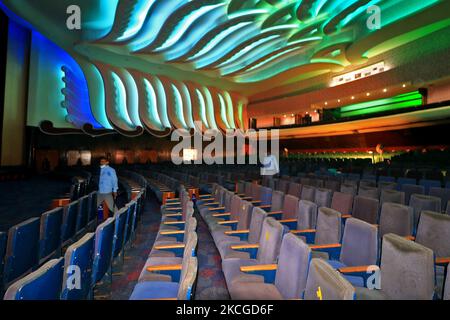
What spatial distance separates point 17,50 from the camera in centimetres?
1421

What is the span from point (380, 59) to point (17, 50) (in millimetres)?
20279

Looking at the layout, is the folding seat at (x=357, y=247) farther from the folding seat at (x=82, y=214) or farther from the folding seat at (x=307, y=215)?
the folding seat at (x=82, y=214)

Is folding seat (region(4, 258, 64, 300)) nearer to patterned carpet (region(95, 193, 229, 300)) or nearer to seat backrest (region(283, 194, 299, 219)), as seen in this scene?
patterned carpet (region(95, 193, 229, 300))

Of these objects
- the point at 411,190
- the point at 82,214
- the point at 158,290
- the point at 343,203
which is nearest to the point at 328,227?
the point at 343,203

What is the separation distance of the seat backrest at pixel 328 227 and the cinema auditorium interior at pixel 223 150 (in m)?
0.02

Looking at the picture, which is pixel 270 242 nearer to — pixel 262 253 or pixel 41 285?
pixel 262 253

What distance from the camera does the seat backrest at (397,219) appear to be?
3.18 meters

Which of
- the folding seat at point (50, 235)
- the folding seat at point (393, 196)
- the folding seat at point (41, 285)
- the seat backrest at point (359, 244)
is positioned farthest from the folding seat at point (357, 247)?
the folding seat at point (50, 235)

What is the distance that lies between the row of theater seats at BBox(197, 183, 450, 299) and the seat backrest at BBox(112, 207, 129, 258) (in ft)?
3.94

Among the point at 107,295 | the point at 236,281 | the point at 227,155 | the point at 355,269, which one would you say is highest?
the point at 227,155

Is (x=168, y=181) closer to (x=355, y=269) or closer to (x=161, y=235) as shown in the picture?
(x=161, y=235)

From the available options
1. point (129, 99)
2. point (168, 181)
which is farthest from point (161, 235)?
point (129, 99)

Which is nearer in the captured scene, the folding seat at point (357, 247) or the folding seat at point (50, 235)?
the folding seat at point (357, 247)

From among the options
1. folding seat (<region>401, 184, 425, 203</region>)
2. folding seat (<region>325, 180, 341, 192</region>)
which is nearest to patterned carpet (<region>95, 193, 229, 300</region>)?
folding seat (<region>325, 180, 341, 192</region>)
